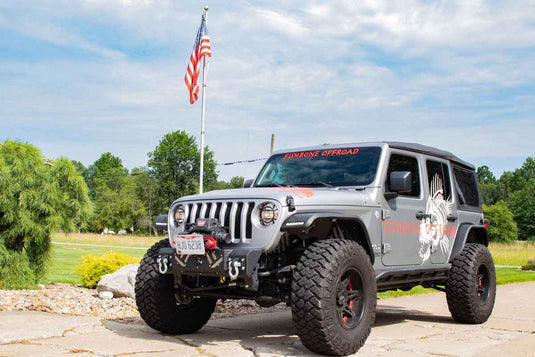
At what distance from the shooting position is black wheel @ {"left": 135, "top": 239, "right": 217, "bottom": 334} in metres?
Result: 6.05

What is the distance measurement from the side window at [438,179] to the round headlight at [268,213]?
291 cm

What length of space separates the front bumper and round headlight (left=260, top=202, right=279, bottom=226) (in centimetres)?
→ 29

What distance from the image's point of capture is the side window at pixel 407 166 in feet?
22.4

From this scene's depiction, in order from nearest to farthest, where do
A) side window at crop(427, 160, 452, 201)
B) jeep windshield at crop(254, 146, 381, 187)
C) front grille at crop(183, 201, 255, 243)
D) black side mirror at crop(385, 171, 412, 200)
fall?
front grille at crop(183, 201, 255, 243) → black side mirror at crop(385, 171, 412, 200) → jeep windshield at crop(254, 146, 381, 187) → side window at crop(427, 160, 452, 201)

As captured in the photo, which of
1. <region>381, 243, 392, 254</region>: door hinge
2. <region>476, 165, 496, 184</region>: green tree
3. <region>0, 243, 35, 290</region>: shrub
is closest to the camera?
<region>381, 243, 392, 254</region>: door hinge

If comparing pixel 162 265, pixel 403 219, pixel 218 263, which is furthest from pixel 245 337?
pixel 403 219

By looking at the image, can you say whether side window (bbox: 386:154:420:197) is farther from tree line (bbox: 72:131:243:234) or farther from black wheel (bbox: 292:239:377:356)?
tree line (bbox: 72:131:243:234)

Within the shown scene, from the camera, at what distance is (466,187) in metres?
8.51

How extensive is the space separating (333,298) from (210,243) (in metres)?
1.19

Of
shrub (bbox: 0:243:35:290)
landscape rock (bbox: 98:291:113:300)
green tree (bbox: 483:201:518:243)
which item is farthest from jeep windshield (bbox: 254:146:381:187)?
green tree (bbox: 483:201:518:243)

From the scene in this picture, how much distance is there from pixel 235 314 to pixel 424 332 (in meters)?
2.75

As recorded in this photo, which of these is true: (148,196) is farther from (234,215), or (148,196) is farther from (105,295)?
(234,215)

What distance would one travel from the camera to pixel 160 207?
80.4 m

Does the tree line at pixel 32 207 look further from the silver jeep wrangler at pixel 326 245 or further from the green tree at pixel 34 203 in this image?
the silver jeep wrangler at pixel 326 245
